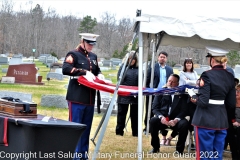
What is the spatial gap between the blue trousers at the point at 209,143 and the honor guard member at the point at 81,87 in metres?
1.57

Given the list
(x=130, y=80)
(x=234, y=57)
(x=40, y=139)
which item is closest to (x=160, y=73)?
(x=130, y=80)

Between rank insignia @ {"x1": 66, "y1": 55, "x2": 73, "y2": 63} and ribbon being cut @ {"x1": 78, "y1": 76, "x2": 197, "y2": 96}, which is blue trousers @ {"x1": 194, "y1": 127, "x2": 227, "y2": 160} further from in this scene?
rank insignia @ {"x1": 66, "y1": 55, "x2": 73, "y2": 63}

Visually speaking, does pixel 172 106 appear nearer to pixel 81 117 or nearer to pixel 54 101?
pixel 81 117

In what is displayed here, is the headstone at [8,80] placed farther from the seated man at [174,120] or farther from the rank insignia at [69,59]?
the rank insignia at [69,59]

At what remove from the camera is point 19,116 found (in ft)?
15.6

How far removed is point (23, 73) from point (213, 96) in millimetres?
14105

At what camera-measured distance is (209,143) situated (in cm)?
555

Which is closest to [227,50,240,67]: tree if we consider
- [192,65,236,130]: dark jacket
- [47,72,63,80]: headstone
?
[47,72,63,80]: headstone

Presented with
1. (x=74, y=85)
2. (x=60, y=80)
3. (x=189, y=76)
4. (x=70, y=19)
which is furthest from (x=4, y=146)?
(x=70, y=19)

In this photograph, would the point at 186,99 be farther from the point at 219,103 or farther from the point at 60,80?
the point at 60,80

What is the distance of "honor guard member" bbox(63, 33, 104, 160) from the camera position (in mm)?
6125

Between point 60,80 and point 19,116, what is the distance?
672 inches

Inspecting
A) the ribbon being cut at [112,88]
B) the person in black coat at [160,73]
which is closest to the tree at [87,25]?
the person in black coat at [160,73]

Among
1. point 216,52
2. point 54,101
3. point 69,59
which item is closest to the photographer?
point 216,52
